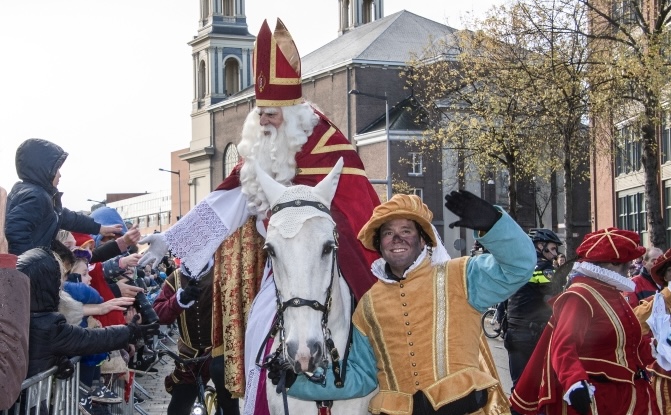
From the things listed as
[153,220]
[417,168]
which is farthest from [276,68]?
[153,220]

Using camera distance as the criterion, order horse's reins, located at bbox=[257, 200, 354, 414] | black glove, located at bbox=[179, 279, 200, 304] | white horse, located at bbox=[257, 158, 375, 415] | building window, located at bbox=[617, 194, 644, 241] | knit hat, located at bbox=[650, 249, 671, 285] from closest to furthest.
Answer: white horse, located at bbox=[257, 158, 375, 415]
horse's reins, located at bbox=[257, 200, 354, 414]
black glove, located at bbox=[179, 279, 200, 304]
knit hat, located at bbox=[650, 249, 671, 285]
building window, located at bbox=[617, 194, 644, 241]

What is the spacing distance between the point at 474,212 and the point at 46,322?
8.83 feet

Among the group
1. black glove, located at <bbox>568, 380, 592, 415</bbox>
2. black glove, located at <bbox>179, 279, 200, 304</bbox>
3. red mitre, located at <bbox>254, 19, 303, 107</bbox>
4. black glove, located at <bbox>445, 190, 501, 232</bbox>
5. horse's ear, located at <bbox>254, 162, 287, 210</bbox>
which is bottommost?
black glove, located at <bbox>568, 380, 592, 415</bbox>

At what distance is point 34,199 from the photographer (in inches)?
304

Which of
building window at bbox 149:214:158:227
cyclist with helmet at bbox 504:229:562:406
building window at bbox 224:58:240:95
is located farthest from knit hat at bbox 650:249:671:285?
building window at bbox 149:214:158:227

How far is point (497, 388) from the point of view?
576cm

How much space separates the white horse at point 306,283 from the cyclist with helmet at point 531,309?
241 inches

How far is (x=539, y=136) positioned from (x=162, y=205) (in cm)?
9084

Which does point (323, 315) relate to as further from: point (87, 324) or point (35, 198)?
point (87, 324)

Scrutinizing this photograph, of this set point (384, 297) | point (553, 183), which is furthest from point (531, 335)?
point (553, 183)

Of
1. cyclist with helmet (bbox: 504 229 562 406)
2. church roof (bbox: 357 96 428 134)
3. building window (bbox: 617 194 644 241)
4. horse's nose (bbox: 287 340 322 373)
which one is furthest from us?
church roof (bbox: 357 96 428 134)

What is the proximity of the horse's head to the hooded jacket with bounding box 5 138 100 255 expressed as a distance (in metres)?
2.62

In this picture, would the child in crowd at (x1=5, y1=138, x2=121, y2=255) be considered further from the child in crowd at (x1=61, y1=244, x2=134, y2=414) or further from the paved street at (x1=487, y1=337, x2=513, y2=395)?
the paved street at (x1=487, y1=337, x2=513, y2=395)

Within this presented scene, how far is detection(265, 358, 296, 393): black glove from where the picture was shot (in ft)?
18.3
